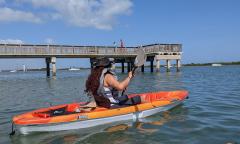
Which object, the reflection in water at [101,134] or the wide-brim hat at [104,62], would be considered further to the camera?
the wide-brim hat at [104,62]

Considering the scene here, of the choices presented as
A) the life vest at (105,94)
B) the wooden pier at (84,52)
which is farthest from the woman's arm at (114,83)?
the wooden pier at (84,52)

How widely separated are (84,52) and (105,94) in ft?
97.3

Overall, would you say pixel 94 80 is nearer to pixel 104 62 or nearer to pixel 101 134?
pixel 104 62

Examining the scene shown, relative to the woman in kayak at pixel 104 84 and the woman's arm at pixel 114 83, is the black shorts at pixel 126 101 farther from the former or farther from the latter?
the woman's arm at pixel 114 83

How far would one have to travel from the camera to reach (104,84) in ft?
27.8

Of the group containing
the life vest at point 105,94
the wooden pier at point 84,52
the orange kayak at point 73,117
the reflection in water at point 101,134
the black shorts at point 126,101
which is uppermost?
the wooden pier at point 84,52

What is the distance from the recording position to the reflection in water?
763 cm

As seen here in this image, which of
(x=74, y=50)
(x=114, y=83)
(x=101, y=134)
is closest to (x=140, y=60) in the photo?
(x=114, y=83)

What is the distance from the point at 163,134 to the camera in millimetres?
7918

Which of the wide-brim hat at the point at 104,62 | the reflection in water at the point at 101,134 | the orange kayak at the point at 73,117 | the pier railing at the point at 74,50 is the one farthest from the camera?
the pier railing at the point at 74,50

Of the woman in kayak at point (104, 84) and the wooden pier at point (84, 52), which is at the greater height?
the wooden pier at point (84, 52)

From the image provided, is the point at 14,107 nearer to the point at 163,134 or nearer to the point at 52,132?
the point at 52,132

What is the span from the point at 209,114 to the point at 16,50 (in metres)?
27.2

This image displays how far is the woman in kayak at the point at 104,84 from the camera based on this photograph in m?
8.30
